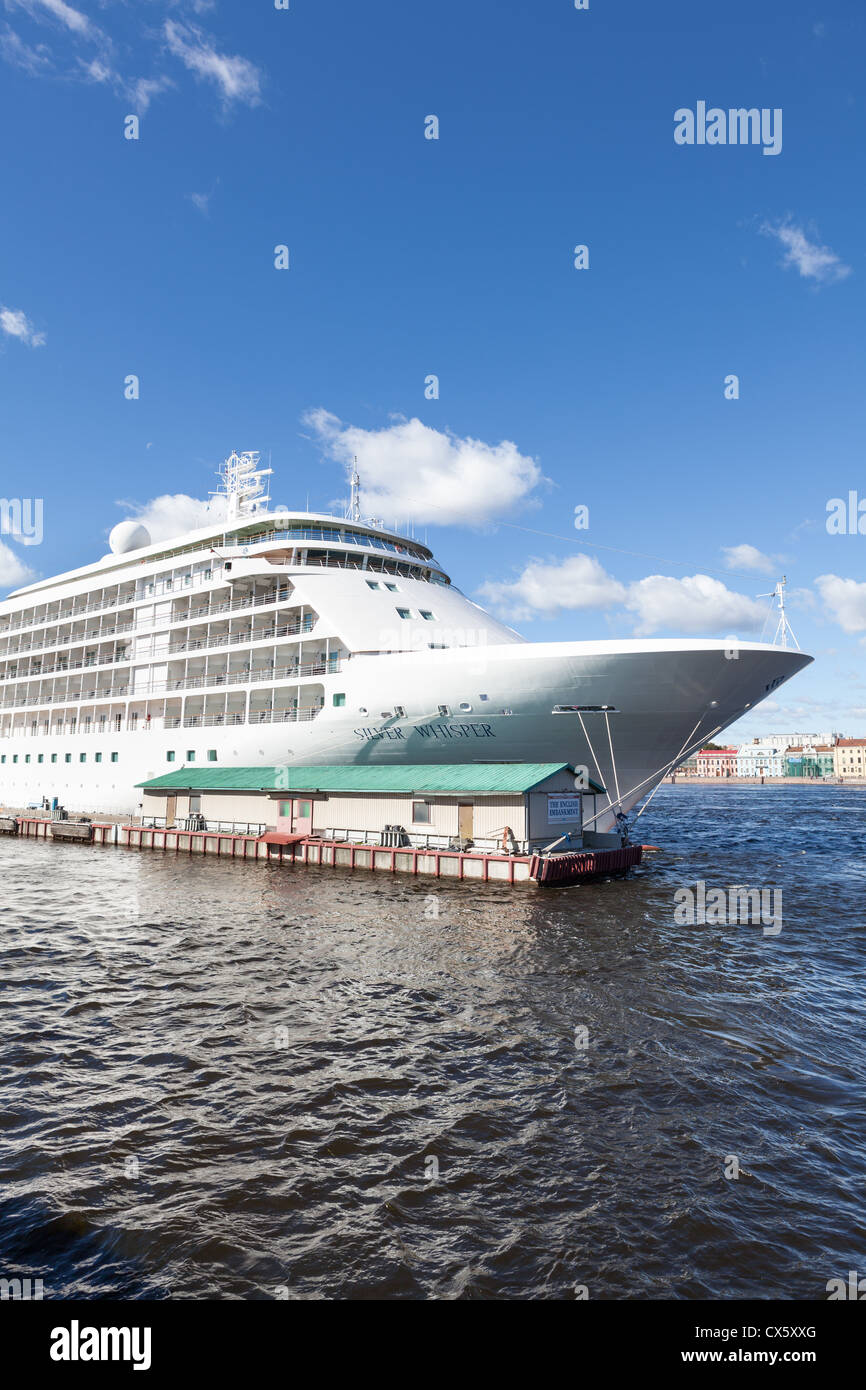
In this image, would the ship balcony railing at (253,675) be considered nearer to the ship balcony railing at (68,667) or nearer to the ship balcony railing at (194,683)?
the ship balcony railing at (194,683)

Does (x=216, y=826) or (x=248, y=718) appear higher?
(x=248, y=718)

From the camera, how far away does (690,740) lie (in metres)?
→ 29.0

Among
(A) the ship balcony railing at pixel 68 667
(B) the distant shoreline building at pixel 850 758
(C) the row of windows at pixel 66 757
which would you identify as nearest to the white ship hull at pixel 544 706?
(C) the row of windows at pixel 66 757

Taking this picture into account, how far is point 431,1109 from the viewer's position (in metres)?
10.0

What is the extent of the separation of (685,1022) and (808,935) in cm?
933

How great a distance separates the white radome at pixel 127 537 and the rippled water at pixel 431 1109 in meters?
39.7

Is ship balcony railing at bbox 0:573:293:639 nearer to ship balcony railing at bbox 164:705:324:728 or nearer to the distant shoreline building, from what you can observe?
ship balcony railing at bbox 164:705:324:728

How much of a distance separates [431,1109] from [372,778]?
22272 mm

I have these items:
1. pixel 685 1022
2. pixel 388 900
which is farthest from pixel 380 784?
pixel 685 1022

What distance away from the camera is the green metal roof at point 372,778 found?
28411mm

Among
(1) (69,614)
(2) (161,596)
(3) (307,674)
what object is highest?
(1) (69,614)

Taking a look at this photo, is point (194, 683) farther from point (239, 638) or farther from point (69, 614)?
point (69, 614)

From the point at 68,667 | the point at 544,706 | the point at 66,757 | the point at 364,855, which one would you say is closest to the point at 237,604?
the point at 364,855
